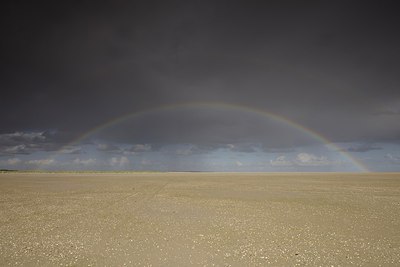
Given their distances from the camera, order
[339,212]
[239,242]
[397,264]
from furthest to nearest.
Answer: [339,212]
[239,242]
[397,264]

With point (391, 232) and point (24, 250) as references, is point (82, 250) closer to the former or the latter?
point (24, 250)

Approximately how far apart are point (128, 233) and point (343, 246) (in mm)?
11907

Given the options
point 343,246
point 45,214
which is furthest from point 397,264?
point 45,214

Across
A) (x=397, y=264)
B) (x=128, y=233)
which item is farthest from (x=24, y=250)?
(x=397, y=264)

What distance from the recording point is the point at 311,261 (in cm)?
1340

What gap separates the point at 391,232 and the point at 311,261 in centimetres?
888

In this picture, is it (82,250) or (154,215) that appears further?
(154,215)

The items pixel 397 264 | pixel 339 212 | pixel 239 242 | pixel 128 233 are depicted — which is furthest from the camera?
pixel 339 212

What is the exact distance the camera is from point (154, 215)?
24.7m

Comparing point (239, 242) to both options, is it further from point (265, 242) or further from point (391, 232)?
point (391, 232)

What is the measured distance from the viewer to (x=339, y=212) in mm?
26594

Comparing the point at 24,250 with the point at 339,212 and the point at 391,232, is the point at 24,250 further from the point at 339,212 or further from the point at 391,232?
the point at 339,212

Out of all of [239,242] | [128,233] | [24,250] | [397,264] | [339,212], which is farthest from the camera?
[339,212]

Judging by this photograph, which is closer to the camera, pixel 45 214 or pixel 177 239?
pixel 177 239
